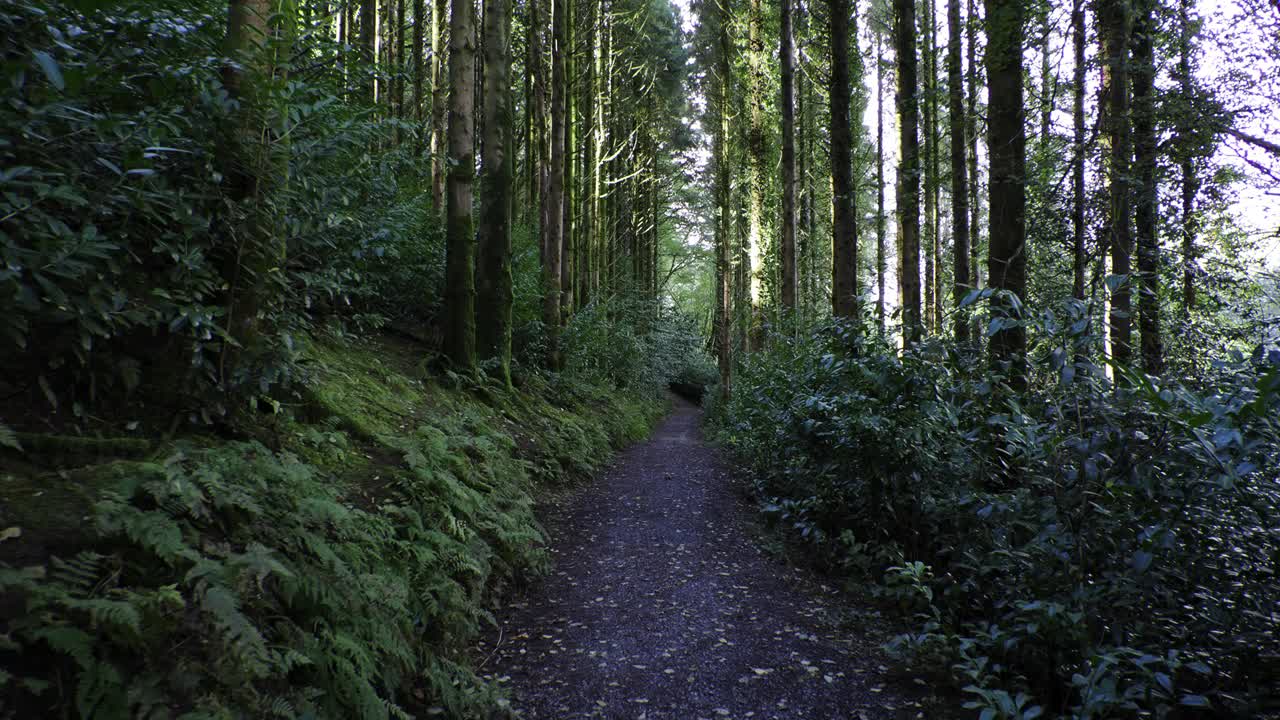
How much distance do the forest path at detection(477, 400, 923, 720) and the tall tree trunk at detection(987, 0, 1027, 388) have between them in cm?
312

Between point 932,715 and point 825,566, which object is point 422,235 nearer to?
point 825,566

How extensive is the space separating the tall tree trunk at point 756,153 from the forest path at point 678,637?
9052mm

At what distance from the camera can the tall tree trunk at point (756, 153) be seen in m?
14.7

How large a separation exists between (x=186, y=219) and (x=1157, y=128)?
9829mm

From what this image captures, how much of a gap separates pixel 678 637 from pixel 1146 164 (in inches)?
305

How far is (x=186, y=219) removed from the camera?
113 inches

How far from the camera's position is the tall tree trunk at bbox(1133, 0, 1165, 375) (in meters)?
7.00

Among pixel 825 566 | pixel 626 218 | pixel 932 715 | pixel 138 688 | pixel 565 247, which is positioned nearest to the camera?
pixel 138 688

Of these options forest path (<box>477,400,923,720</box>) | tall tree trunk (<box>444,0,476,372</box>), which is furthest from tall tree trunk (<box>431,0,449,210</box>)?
forest path (<box>477,400,923,720</box>)

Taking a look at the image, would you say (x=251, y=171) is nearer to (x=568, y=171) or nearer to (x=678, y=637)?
(x=678, y=637)

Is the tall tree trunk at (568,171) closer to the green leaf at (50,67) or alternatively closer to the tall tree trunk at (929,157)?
the tall tree trunk at (929,157)

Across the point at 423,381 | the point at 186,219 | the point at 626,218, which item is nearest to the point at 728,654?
the point at 186,219

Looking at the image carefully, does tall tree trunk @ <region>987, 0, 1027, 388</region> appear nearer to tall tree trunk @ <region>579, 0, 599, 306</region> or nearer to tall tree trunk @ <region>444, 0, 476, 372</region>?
tall tree trunk @ <region>444, 0, 476, 372</region>

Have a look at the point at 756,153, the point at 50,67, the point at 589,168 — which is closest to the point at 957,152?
the point at 756,153
